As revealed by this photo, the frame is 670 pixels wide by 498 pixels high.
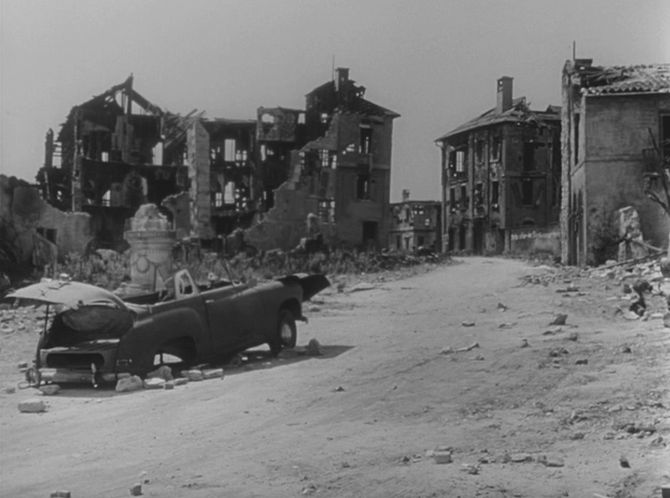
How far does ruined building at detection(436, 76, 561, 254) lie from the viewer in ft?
186

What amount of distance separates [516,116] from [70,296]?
4872 cm

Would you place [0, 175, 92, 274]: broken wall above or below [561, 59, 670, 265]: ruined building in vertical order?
below

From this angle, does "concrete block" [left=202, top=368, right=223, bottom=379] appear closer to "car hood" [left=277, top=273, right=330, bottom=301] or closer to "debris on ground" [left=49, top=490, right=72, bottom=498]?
"car hood" [left=277, top=273, right=330, bottom=301]

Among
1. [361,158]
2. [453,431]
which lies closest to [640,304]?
[453,431]

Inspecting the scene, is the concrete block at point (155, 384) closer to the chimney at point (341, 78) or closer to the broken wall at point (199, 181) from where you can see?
the broken wall at point (199, 181)

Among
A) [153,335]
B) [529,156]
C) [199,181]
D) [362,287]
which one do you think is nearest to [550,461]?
[153,335]

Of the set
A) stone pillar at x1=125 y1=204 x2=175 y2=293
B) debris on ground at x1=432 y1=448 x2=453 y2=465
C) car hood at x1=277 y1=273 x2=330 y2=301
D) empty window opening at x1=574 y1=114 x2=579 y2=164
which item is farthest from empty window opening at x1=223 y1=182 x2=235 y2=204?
debris on ground at x1=432 y1=448 x2=453 y2=465

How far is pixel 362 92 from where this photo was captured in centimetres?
5003

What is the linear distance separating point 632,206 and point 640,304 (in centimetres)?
1537

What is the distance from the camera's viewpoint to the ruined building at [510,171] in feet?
186

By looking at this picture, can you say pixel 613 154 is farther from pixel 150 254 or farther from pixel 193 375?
pixel 193 375

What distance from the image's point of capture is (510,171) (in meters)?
57.1

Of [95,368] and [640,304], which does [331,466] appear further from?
[640,304]

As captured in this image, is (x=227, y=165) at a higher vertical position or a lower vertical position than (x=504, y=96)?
lower
